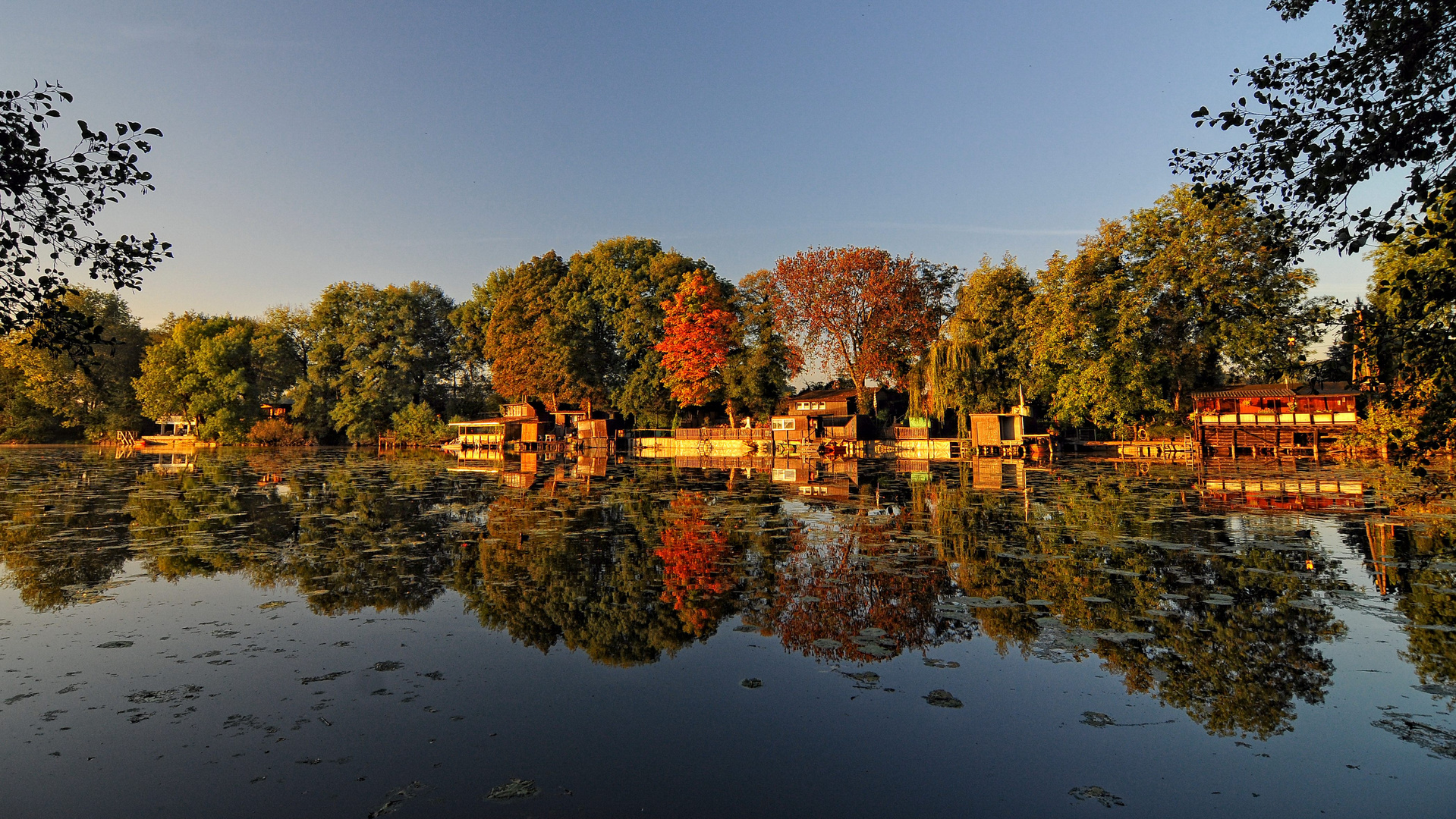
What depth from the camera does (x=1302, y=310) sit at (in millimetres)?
36906

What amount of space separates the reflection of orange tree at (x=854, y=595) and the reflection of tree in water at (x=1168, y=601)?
56 cm

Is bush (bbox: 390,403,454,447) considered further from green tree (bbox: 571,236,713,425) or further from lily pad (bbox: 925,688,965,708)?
lily pad (bbox: 925,688,965,708)

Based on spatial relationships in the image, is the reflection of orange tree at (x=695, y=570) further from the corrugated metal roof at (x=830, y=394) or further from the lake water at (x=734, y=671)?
the corrugated metal roof at (x=830, y=394)

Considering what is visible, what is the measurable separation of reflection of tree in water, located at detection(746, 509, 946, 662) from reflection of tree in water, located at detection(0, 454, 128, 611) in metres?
7.94

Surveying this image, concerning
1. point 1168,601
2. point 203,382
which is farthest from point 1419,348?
point 203,382

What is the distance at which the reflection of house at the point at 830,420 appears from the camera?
1935 inches

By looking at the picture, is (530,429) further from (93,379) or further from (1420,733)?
(1420,733)

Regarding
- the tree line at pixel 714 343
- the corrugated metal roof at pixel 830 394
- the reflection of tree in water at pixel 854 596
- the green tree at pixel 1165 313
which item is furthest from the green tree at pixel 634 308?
the reflection of tree in water at pixel 854 596

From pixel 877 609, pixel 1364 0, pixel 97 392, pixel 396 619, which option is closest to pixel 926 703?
pixel 877 609

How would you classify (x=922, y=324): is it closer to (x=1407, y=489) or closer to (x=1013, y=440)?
(x=1013, y=440)

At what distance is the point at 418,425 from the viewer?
60219mm

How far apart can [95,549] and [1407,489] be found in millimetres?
27676

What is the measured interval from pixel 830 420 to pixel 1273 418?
24.7 m

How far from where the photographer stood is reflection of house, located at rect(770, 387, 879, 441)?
49.2 m
